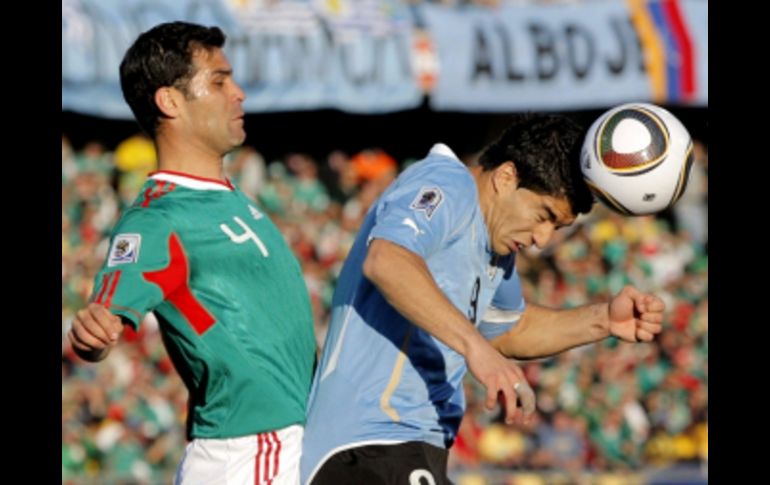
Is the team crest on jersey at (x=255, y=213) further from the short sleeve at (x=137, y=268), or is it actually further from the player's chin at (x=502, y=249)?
the player's chin at (x=502, y=249)

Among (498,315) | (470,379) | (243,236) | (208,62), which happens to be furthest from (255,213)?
(470,379)

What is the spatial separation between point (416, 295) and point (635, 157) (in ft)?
4.06

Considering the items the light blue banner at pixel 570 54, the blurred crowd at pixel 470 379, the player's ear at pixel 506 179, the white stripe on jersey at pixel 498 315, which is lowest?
the blurred crowd at pixel 470 379

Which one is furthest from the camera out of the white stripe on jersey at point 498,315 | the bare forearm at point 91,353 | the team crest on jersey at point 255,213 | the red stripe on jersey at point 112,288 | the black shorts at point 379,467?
the white stripe on jersey at point 498,315

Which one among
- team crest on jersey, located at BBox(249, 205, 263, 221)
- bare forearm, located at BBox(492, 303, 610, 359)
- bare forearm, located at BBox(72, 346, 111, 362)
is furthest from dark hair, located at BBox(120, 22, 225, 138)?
bare forearm, located at BBox(492, 303, 610, 359)

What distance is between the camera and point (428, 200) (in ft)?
15.7

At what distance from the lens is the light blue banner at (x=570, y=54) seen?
15.8m

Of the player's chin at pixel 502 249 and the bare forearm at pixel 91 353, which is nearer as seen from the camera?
the bare forearm at pixel 91 353

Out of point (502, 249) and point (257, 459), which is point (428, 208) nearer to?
point (502, 249)

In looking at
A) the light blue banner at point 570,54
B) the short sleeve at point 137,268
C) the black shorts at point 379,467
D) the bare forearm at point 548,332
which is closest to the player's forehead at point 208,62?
the short sleeve at point 137,268

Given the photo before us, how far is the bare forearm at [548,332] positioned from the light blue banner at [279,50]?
31.1ft

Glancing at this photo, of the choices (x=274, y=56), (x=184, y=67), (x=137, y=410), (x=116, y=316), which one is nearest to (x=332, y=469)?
(x=116, y=316)

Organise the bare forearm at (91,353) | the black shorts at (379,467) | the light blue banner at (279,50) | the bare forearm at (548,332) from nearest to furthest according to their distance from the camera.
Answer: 1. the bare forearm at (91,353)
2. the black shorts at (379,467)
3. the bare forearm at (548,332)
4. the light blue banner at (279,50)
